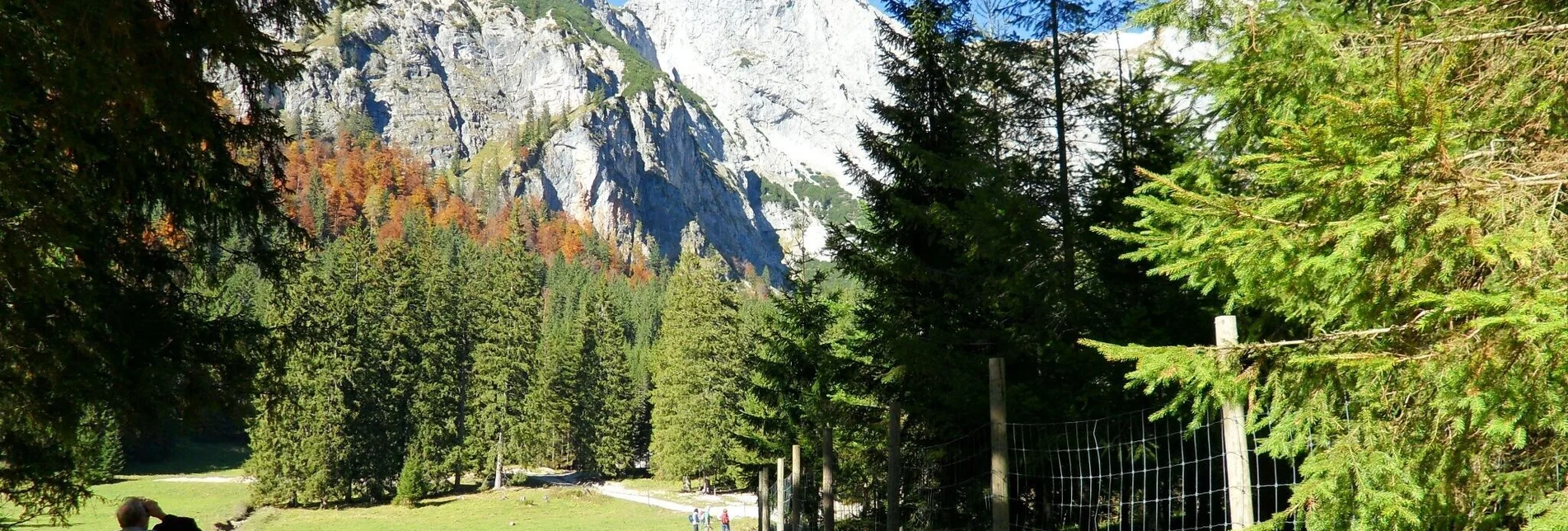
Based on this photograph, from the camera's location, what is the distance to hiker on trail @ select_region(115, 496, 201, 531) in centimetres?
512

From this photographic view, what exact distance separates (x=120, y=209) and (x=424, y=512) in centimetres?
3270

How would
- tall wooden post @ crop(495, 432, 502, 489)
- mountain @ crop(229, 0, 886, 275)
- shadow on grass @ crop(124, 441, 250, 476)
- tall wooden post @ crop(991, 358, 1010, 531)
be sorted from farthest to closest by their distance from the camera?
mountain @ crop(229, 0, 886, 275) → shadow on grass @ crop(124, 441, 250, 476) → tall wooden post @ crop(495, 432, 502, 489) → tall wooden post @ crop(991, 358, 1010, 531)

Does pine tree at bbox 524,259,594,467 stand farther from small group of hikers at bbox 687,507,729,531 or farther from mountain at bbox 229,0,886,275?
mountain at bbox 229,0,886,275

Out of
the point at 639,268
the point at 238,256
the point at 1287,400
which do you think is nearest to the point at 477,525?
the point at 238,256

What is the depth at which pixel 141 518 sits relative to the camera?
17.0 ft

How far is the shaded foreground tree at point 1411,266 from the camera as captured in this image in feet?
9.26

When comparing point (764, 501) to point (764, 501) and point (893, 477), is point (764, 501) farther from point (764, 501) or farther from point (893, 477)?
point (893, 477)

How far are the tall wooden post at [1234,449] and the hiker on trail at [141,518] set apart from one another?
5646 millimetres

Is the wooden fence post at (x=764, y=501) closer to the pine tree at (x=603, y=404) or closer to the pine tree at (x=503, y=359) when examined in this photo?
the pine tree at (x=503, y=359)

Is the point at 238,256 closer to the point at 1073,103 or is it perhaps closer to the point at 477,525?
the point at 1073,103

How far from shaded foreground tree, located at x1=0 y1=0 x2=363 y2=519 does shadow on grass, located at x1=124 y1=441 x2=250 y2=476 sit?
176ft

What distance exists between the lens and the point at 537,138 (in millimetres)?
160125

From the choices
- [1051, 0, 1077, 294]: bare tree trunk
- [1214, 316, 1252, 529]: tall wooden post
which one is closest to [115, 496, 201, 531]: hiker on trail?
[1214, 316, 1252, 529]: tall wooden post

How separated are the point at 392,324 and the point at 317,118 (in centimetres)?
11592
